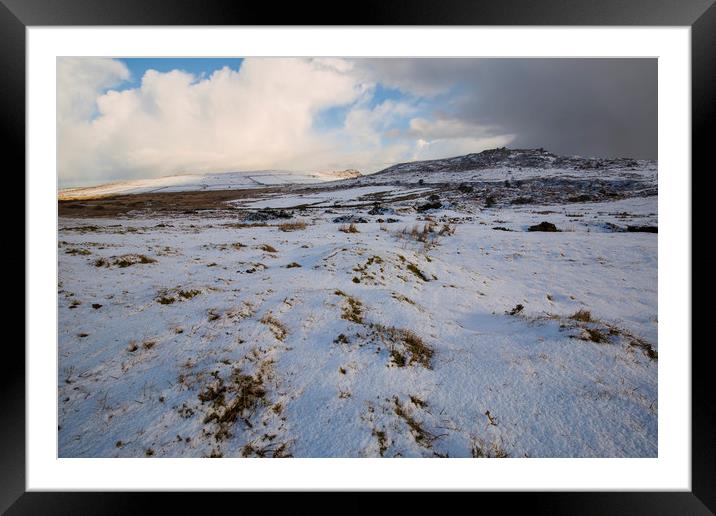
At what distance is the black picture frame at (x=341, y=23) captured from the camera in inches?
114

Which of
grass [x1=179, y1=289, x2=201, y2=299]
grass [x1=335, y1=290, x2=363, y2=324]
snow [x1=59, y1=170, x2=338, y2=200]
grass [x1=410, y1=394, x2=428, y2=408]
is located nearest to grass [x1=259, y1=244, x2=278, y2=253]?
grass [x1=179, y1=289, x2=201, y2=299]

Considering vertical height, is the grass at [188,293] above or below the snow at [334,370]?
above

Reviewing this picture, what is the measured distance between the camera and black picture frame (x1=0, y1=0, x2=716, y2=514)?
9.48 ft

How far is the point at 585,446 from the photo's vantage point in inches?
116

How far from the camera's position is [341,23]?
2.96 metres

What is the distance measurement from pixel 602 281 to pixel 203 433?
9.68 m

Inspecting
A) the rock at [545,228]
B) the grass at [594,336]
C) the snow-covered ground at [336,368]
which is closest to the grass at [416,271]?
the snow-covered ground at [336,368]

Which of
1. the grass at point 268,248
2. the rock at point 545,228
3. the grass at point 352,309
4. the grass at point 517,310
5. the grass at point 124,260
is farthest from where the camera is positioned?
the rock at point 545,228

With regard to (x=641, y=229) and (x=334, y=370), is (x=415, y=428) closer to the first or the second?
(x=334, y=370)

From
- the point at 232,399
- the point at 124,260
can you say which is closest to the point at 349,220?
the point at 124,260

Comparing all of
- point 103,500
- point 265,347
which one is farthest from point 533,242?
point 103,500

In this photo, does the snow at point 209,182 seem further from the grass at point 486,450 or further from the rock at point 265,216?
the grass at point 486,450

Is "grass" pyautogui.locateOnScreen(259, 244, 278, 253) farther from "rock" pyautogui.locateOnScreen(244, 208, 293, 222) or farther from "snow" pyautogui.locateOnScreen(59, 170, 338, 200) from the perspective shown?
"snow" pyautogui.locateOnScreen(59, 170, 338, 200)
